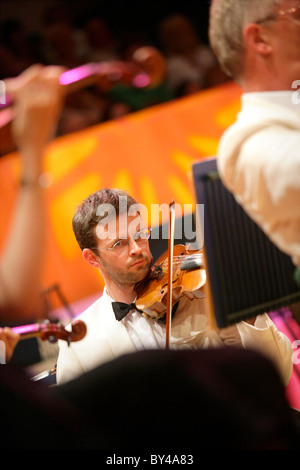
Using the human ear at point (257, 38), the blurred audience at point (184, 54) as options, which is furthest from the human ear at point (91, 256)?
the blurred audience at point (184, 54)

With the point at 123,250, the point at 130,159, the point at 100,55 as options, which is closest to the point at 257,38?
the point at 123,250

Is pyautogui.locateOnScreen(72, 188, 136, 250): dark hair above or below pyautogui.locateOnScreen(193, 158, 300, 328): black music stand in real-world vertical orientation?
above

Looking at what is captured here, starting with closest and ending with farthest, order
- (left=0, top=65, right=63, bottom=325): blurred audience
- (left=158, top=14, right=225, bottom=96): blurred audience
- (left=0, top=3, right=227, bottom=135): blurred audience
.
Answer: (left=0, top=65, right=63, bottom=325): blurred audience, (left=0, top=3, right=227, bottom=135): blurred audience, (left=158, top=14, right=225, bottom=96): blurred audience

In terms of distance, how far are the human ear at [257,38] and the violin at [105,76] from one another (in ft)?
1.13

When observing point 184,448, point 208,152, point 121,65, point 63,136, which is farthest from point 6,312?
point 208,152

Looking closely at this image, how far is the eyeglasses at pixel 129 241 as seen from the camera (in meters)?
1.15

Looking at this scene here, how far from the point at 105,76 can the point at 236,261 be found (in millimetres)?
567

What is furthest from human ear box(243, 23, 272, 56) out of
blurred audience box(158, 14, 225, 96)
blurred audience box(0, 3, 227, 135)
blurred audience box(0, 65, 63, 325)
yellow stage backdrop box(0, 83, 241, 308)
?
blurred audience box(158, 14, 225, 96)

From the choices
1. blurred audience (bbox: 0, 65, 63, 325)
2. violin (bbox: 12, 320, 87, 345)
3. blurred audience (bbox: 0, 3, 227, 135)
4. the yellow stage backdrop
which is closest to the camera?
blurred audience (bbox: 0, 65, 63, 325)

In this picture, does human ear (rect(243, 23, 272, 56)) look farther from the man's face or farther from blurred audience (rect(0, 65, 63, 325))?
the man's face

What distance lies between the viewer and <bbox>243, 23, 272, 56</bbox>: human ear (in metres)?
0.90

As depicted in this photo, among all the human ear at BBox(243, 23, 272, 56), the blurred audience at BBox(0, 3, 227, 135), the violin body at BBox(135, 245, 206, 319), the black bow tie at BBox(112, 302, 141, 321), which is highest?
the blurred audience at BBox(0, 3, 227, 135)

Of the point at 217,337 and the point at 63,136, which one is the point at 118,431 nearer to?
the point at 217,337
